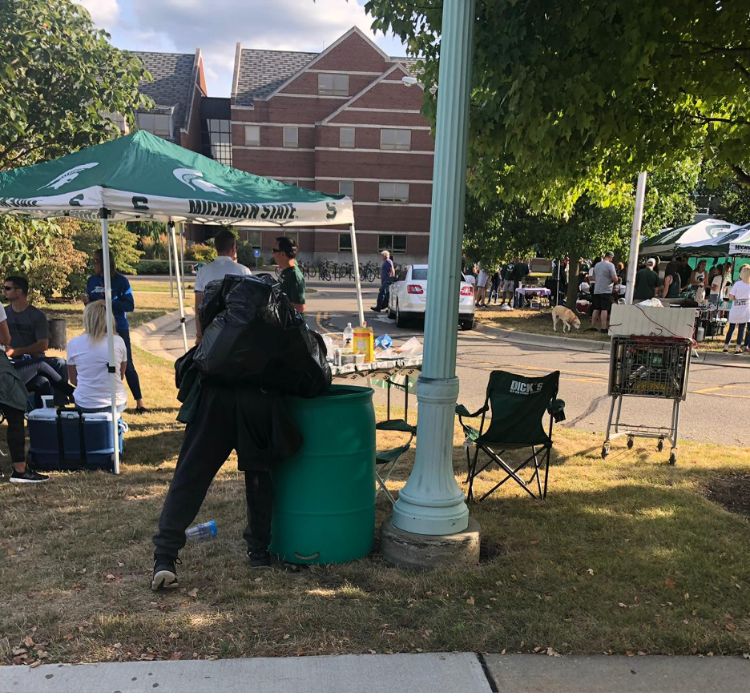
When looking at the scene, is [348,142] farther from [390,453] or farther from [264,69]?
[390,453]

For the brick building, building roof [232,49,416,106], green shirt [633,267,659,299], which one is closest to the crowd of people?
green shirt [633,267,659,299]

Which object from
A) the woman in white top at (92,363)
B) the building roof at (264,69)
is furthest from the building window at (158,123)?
the woman in white top at (92,363)

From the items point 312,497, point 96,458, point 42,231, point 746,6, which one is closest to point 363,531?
point 312,497

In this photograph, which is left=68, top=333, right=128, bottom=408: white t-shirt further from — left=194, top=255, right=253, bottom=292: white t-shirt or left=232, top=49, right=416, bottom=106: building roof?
left=232, top=49, right=416, bottom=106: building roof

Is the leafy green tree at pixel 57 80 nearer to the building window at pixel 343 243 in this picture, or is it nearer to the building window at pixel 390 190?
the building window at pixel 343 243

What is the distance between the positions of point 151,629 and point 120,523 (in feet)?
5.00

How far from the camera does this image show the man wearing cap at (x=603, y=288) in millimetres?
16344

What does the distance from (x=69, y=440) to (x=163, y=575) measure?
8.29 ft

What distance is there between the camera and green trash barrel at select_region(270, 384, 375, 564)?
12.6 ft

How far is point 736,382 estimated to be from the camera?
11.0 meters

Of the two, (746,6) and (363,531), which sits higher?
(746,6)

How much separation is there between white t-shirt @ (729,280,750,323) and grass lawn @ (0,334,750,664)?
390 inches

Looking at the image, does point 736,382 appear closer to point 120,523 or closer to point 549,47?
point 549,47

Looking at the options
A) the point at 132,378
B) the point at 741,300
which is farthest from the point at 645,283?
the point at 132,378
